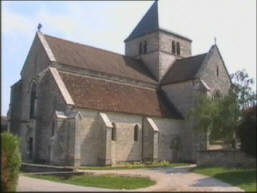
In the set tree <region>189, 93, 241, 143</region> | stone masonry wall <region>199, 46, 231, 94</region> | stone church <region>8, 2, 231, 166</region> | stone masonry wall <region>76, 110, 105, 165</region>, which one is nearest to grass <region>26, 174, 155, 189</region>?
stone church <region>8, 2, 231, 166</region>

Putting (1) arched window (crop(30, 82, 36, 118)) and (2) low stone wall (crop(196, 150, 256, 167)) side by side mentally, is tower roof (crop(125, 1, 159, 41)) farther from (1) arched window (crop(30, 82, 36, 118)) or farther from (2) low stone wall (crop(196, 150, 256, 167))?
(2) low stone wall (crop(196, 150, 256, 167))

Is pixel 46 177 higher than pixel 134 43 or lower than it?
lower

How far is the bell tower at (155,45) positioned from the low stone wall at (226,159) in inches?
661

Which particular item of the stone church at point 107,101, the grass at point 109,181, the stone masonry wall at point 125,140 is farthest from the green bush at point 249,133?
the stone masonry wall at point 125,140

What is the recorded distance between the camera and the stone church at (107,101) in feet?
107

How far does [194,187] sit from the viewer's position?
1902 cm

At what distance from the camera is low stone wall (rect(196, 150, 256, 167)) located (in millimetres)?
26056

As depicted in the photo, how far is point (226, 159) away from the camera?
27375 mm

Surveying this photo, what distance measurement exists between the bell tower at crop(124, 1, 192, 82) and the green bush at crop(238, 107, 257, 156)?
68.1ft

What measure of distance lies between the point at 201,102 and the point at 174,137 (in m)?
8.09

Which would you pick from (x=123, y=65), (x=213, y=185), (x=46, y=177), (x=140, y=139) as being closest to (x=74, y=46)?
(x=123, y=65)

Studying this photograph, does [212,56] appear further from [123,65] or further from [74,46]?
[74,46]

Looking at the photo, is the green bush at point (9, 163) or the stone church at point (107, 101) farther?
the stone church at point (107, 101)

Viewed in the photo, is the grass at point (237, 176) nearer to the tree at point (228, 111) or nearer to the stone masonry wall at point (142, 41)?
the tree at point (228, 111)
